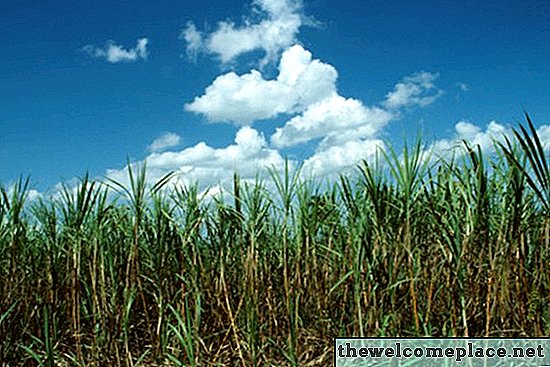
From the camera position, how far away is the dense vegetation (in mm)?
2936

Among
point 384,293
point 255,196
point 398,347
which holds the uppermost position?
point 255,196

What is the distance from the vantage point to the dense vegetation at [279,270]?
116 inches

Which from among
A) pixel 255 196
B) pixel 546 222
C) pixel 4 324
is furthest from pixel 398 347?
pixel 4 324

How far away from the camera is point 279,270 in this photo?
3711mm

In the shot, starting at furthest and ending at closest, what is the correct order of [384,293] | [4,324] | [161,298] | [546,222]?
[4,324] → [161,298] → [384,293] → [546,222]

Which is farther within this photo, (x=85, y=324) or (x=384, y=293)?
(x=85, y=324)

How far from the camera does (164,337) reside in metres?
3.40

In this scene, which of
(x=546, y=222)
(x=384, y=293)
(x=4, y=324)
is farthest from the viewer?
(x=4, y=324)

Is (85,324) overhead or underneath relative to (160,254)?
underneath

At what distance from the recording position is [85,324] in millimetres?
3762

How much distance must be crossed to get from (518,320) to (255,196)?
1.42 m

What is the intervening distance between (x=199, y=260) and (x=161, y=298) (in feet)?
0.91

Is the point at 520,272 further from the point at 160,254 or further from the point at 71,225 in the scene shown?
the point at 71,225

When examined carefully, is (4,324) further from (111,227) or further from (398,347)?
(398,347)
